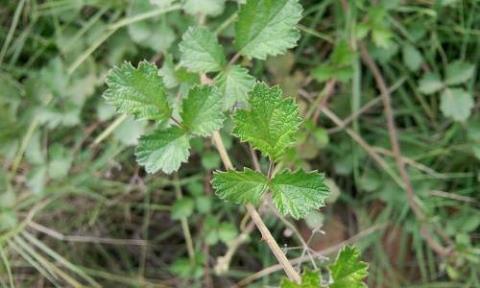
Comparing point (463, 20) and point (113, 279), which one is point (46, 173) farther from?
point (463, 20)

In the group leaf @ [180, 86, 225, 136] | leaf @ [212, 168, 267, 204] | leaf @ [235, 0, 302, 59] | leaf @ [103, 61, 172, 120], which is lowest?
leaf @ [212, 168, 267, 204]

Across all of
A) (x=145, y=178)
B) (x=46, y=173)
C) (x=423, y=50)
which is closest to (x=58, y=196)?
(x=46, y=173)

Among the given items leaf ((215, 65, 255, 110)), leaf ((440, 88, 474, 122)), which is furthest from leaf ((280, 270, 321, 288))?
leaf ((440, 88, 474, 122))

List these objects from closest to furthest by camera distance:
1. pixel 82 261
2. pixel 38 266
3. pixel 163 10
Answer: pixel 163 10, pixel 38 266, pixel 82 261

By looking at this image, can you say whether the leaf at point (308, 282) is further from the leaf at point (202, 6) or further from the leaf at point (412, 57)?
the leaf at point (412, 57)

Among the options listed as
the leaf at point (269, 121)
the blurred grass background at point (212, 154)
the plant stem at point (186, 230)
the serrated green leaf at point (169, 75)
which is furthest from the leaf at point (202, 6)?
the plant stem at point (186, 230)

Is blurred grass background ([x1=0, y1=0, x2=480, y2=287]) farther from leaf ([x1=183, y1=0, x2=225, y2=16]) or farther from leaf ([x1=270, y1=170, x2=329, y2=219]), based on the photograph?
leaf ([x1=270, y1=170, x2=329, y2=219])

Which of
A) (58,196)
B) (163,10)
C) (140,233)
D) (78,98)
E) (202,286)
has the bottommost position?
(202,286)
